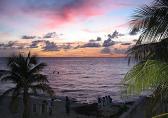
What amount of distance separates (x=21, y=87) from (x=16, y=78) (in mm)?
728

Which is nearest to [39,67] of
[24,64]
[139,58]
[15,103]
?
[24,64]

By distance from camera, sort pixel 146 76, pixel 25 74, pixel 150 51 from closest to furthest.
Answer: pixel 146 76 → pixel 150 51 → pixel 25 74

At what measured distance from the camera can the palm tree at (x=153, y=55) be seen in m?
7.75

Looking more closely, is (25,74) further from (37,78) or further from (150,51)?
(150,51)

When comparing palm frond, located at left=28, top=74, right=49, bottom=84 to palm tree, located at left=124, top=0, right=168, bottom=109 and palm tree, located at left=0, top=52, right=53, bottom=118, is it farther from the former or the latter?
palm tree, located at left=124, top=0, right=168, bottom=109

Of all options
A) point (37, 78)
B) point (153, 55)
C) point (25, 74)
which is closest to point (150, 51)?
point (153, 55)

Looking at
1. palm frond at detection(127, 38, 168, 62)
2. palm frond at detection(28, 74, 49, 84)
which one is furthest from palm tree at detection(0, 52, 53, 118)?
palm frond at detection(127, 38, 168, 62)

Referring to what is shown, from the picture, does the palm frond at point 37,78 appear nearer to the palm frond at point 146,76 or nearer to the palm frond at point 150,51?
the palm frond at point 150,51

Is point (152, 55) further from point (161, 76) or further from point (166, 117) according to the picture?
point (166, 117)

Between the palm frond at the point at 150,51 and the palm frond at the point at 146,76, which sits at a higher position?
the palm frond at the point at 150,51

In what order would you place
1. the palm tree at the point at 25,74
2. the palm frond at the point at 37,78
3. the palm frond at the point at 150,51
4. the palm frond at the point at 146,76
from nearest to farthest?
1. the palm frond at the point at 146,76
2. the palm frond at the point at 150,51
3. the palm tree at the point at 25,74
4. the palm frond at the point at 37,78

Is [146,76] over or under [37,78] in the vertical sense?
over

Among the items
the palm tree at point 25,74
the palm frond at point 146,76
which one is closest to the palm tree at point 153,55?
the palm frond at point 146,76

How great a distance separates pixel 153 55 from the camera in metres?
8.54
